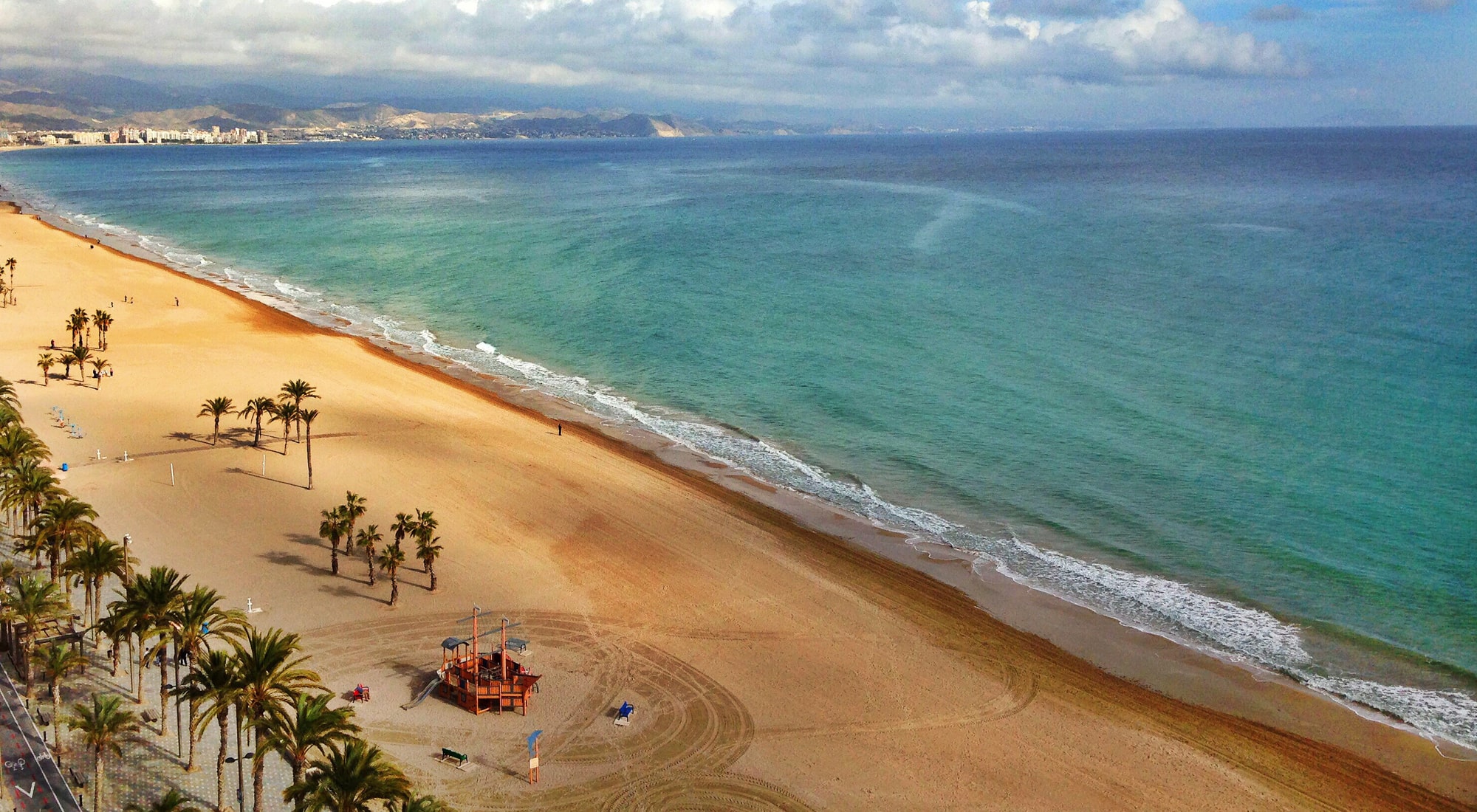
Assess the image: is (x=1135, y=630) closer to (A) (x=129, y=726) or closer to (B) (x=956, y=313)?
(A) (x=129, y=726)

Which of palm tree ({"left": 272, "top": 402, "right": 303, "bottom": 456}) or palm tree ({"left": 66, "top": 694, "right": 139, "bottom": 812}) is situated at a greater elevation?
palm tree ({"left": 272, "top": 402, "right": 303, "bottom": 456})

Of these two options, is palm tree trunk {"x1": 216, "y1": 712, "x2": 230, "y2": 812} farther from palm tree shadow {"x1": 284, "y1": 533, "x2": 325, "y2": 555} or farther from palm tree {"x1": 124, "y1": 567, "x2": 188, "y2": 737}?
palm tree shadow {"x1": 284, "y1": 533, "x2": 325, "y2": 555}

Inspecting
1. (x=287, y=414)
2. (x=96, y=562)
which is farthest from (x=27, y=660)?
(x=287, y=414)

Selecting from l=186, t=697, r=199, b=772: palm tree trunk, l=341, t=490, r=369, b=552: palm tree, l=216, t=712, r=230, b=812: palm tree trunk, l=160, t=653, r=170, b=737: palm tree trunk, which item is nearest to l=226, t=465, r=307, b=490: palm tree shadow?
l=341, t=490, r=369, b=552: palm tree

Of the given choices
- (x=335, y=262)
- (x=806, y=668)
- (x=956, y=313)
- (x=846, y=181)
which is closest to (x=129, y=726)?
(x=806, y=668)

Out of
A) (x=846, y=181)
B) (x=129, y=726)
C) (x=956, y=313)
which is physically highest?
(x=846, y=181)
